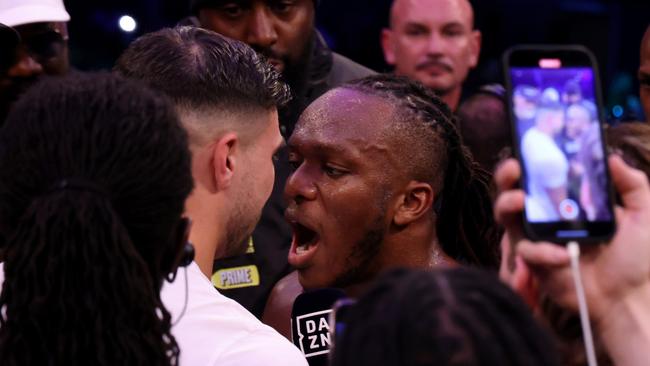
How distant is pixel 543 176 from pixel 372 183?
4.34 ft

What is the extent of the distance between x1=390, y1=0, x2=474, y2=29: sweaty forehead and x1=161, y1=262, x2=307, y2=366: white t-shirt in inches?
117

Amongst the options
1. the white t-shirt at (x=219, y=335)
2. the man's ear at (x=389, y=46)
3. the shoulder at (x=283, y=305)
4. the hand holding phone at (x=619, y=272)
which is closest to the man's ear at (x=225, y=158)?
the white t-shirt at (x=219, y=335)

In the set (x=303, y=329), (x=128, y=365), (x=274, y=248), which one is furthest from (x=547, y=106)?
(x=274, y=248)

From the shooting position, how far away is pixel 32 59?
3592 millimetres

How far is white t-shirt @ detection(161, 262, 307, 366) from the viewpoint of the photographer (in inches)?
80.4

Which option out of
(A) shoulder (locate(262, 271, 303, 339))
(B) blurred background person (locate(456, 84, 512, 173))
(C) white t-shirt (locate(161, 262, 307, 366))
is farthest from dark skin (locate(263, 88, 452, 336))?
(B) blurred background person (locate(456, 84, 512, 173))

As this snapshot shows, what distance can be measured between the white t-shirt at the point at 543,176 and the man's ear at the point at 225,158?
1.07 m

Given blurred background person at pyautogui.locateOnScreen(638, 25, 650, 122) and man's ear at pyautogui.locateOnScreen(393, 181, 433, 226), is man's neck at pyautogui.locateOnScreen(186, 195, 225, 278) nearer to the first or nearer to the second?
man's ear at pyautogui.locateOnScreen(393, 181, 433, 226)

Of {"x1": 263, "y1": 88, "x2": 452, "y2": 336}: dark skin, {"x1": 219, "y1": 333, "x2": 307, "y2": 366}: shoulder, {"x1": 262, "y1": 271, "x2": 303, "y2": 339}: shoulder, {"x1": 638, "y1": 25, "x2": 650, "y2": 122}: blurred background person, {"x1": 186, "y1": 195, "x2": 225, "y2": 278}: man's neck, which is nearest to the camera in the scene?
{"x1": 219, "y1": 333, "x2": 307, "y2": 366}: shoulder

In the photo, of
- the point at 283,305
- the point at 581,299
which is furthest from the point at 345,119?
the point at 581,299

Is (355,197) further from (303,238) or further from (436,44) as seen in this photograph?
(436,44)

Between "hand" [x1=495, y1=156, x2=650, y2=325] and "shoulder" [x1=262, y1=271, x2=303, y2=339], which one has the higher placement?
"hand" [x1=495, y1=156, x2=650, y2=325]

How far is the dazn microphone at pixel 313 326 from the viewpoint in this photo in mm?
2701

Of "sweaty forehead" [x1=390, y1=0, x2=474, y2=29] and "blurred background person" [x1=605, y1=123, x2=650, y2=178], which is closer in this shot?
"blurred background person" [x1=605, y1=123, x2=650, y2=178]
